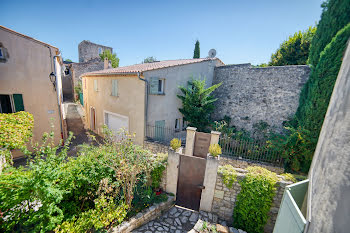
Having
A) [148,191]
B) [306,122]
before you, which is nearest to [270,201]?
[148,191]

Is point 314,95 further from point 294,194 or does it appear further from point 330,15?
point 294,194

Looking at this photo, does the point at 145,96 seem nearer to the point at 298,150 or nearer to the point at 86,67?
the point at 298,150

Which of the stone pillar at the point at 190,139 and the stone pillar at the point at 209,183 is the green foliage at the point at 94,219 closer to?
the stone pillar at the point at 209,183

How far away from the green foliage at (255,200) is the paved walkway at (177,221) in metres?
0.84

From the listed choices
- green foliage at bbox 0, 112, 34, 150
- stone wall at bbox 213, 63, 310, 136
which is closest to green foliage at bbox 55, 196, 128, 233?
green foliage at bbox 0, 112, 34, 150

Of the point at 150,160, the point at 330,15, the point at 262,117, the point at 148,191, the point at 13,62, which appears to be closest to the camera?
the point at 148,191

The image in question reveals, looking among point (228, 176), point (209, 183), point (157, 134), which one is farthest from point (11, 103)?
point (228, 176)

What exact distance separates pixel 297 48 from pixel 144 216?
2061 cm

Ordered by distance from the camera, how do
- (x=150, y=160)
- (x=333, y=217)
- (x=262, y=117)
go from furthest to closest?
(x=262, y=117)
(x=150, y=160)
(x=333, y=217)

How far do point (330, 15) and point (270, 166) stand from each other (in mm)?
9905

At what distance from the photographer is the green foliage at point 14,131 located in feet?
15.6

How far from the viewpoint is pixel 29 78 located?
7.86m

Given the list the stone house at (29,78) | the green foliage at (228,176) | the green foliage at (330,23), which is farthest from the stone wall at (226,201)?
the green foliage at (330,23)

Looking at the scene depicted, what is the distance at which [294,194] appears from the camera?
333 cm
